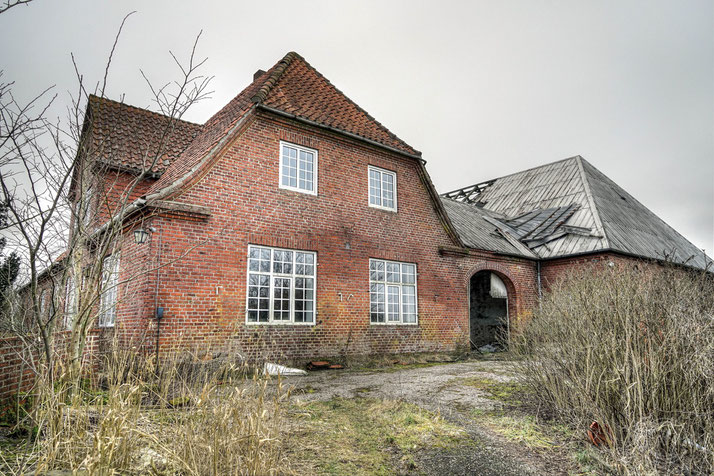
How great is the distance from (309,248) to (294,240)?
18.1 inches

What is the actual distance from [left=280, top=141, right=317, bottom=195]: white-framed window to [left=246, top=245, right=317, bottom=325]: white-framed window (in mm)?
1650

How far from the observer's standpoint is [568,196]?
20312 millimetres

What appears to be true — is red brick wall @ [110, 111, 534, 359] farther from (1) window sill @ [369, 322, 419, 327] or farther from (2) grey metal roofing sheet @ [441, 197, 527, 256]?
(2) grey metal roofing sheet @ [441, 197, 527, 256]

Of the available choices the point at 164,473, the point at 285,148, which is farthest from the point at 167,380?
the point at 285,148

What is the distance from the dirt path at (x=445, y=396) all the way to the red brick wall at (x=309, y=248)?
1350 mm

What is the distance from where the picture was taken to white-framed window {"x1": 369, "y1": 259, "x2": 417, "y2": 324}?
11.7 meters

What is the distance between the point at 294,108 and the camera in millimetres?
10922

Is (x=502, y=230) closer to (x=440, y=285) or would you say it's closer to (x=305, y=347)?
(x=440, y=285)

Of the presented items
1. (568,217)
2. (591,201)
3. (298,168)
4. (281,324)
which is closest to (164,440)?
(281,324)

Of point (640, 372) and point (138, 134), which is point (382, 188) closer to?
point (138, 134)

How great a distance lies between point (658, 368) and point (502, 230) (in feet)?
49.4

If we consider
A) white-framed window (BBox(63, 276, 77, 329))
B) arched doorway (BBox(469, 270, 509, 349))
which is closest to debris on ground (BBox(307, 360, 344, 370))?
white-framed window (BBox(63, 276, 77, 329))

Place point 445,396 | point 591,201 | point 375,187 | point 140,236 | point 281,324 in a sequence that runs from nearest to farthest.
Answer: point 445,396 → point 140,236 → point 281,324 → point 375,187 → point 591,201

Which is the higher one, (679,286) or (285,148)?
(285,148)
